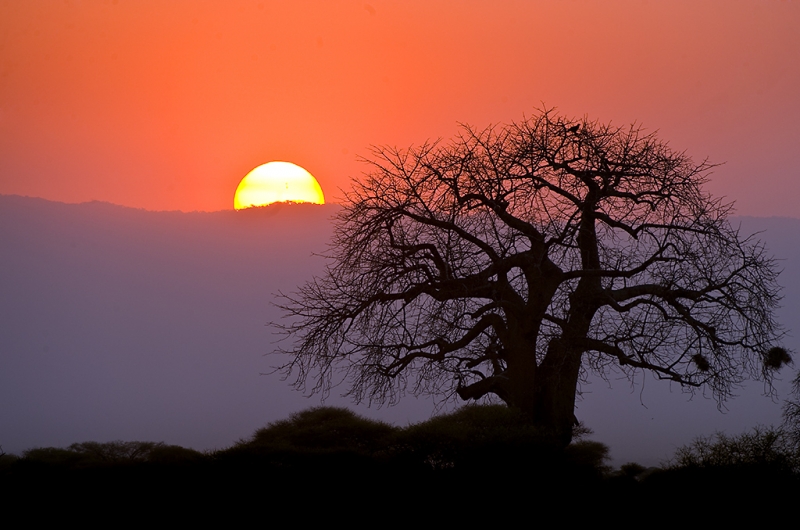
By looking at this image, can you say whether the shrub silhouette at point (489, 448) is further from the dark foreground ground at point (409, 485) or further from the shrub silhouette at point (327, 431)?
the shrub silhouette at point (327, 431)

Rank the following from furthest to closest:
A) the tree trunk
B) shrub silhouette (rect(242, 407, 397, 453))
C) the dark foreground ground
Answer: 1. shrub silhouette (rect(242, 407, 397, 453))
2. the tree trunk
3. the dark foreground ground

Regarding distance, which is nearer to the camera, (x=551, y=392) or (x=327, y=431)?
(x=551, y=392)

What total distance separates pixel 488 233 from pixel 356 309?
315cm

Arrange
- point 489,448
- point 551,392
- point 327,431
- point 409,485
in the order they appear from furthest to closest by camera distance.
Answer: point 327,431 → point 551,392 → point 489,448 → point 409,485

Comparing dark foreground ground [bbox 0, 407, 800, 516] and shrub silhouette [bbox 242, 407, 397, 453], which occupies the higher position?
Answer: shrub silhouette [bbox 242, 407, 397, 453]

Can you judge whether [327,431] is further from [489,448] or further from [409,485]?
[489,448]

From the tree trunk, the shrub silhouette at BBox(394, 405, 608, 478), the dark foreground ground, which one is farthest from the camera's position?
the tree trunk

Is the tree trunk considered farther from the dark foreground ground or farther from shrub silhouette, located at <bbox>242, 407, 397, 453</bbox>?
shrub silhouette, located at <bbox>242, 407, 397, 453</bbox>

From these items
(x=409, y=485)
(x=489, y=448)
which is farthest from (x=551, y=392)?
(x=409, y=485)

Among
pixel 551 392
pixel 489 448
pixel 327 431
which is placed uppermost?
pixel 551 392

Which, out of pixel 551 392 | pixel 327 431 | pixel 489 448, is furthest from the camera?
pixel 327 431

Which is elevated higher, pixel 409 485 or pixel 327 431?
pixel 327 431

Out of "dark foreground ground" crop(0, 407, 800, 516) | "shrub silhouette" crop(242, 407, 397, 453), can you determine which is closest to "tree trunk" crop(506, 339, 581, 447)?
"dark foreground ground" crop(0, 407, 800, 516)

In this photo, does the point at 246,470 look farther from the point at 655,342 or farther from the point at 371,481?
the point at 655,342
